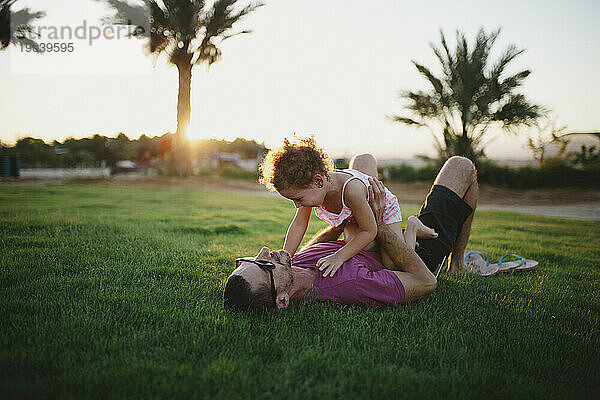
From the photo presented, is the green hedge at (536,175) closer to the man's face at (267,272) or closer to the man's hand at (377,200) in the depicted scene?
the man's hand at (377,200)

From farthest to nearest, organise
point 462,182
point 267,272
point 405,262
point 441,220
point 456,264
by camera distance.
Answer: point 456,264 < point 462,182 < point 441,220 < point 405,262 < point 267,272

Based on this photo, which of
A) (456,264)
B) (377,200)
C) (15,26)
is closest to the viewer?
(377,200)

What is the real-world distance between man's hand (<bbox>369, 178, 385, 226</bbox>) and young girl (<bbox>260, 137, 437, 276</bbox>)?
6 cm

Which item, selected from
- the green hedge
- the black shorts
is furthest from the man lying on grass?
the green hedge

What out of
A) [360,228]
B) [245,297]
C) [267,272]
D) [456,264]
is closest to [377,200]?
[360,228]

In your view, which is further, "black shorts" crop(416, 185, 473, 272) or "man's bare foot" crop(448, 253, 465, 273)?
"man's bare foot" crop(448, 253, 465, 273)

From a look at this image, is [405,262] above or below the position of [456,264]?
above

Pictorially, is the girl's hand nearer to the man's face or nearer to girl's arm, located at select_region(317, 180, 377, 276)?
girl's arm, located at select_region(317, 180, 377, 276)

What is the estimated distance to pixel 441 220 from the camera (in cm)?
299

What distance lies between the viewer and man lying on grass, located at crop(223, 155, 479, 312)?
2.05m

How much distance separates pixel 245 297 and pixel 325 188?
90 cm

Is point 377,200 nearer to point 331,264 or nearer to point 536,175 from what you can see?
point 331,264

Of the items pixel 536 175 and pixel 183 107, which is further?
pixel 183 107

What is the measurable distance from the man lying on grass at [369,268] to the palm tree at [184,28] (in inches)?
554
